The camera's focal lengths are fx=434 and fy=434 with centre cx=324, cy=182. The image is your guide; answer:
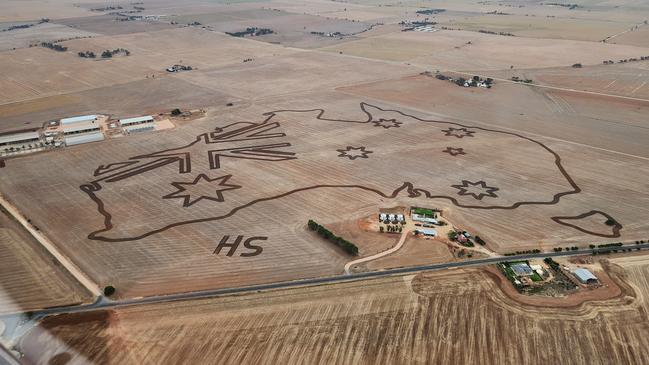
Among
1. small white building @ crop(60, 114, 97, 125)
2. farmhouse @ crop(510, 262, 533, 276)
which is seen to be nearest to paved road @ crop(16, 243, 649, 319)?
farmhouse @ crop(510, 262, 533, 276)

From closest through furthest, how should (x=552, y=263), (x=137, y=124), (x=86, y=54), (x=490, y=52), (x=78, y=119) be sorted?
1. (x=552, y=263)
2. (x=137, y=124)
3. (x=78, y=119)
4. (x=86, y=54)
5. (x=490, y=52)

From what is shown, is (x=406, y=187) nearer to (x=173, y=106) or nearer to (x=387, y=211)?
(x=387, y=211)

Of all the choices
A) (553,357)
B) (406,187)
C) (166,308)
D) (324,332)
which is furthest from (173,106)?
(553,357)

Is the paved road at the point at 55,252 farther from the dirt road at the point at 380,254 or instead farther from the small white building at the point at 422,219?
the small white building at the point at 422,219

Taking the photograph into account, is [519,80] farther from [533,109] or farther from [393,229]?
[393,229]

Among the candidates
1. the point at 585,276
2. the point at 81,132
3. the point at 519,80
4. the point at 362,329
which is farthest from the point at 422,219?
the point at 519,80
